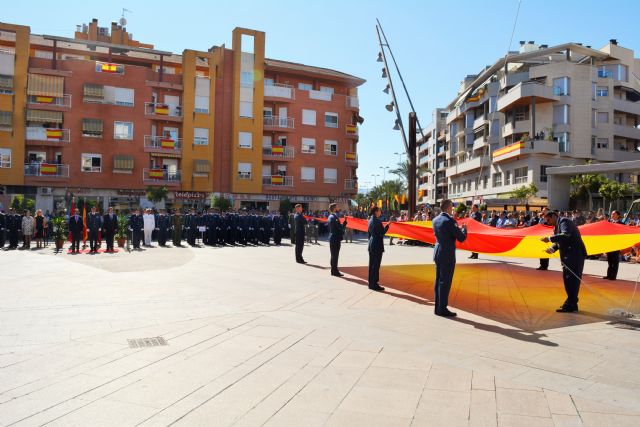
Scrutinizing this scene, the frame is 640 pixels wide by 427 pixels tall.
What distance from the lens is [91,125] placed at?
42312 mm

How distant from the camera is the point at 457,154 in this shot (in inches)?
2645

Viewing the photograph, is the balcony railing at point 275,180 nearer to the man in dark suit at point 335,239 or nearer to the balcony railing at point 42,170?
the balcony railing at point 42,170

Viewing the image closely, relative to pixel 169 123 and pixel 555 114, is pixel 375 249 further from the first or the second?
pixel 555 114

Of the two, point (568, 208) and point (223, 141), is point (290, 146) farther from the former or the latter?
point (568, 208)

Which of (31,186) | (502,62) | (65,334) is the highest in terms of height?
(502,62)

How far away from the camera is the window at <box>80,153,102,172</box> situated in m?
42.5

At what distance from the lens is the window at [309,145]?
50.1 m

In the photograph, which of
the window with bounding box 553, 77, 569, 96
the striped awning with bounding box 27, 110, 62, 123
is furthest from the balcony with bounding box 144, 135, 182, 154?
the window with bounding box 553, 77, 569, 96

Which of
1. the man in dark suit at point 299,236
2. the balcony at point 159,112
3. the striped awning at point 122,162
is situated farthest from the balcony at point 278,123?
the man in dark suit at point 299,236

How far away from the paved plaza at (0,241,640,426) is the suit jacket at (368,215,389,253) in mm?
909

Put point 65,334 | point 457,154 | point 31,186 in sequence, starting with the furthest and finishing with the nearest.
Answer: point 457,154, point 31,186, point 65,334

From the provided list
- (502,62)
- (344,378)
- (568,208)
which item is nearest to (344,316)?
(344,378)

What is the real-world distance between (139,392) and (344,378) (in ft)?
6.26

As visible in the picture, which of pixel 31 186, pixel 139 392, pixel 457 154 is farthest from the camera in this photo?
pixel 457 154
